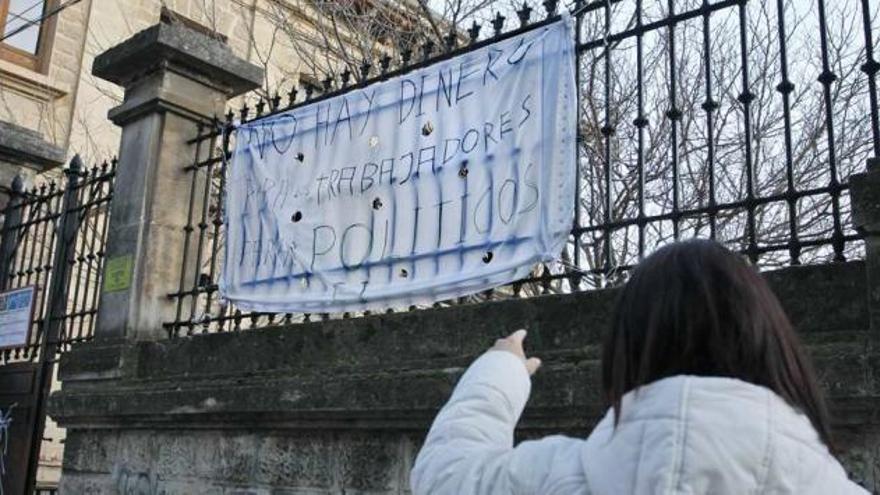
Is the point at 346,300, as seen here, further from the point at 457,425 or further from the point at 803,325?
the point at 457,425

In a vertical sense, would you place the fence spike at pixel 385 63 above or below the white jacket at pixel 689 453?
above

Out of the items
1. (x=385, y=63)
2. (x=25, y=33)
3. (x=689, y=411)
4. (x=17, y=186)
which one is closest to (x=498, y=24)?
(x=385, y=63)

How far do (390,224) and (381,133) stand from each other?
20.1 inches

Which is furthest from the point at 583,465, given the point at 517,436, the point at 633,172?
the point at 633,172

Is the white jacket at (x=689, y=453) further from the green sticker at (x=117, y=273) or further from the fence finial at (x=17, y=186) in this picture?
the fence finial at (x=17, y=186)

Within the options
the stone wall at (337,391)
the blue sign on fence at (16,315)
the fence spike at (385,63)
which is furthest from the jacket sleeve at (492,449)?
the blue sign on fence at (16,315)

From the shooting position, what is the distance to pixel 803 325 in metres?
2.72

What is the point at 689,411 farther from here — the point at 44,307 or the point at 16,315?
the point at 16,315

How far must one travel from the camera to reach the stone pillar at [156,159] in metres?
5.29

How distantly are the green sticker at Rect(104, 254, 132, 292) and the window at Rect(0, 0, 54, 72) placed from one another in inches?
313

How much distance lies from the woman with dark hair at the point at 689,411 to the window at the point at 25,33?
12397mm

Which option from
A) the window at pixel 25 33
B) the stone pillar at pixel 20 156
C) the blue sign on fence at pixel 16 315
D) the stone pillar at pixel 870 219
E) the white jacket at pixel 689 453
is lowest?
the white jacket at pixel 689 453

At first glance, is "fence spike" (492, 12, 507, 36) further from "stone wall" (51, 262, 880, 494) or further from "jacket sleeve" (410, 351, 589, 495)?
"jacket sleeve" (410, 351, 589, 495)

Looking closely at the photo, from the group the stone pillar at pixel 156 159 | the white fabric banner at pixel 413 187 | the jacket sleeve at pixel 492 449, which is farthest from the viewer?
the stone pillar at pixel 156 159
